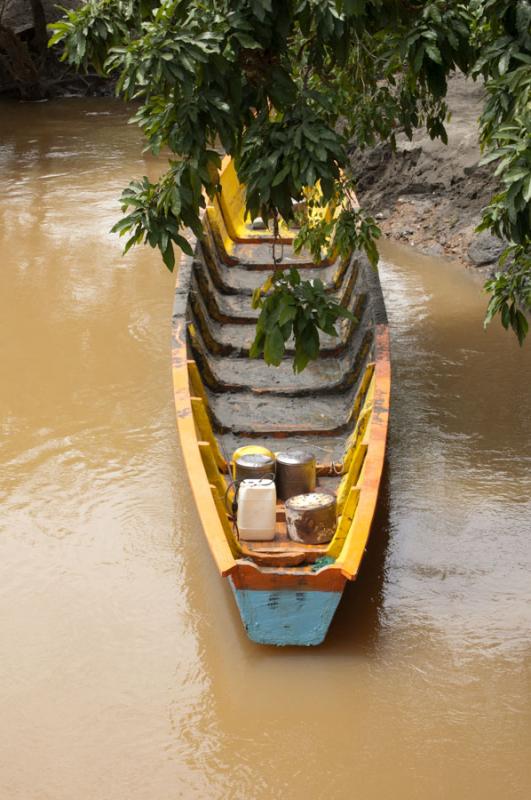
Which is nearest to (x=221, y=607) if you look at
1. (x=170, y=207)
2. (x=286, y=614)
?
(x=286, y=614)

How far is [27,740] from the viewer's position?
4523 millimetres

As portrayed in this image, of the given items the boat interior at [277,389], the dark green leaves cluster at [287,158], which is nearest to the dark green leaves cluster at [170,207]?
the dark green leaves cluster at [287,158]

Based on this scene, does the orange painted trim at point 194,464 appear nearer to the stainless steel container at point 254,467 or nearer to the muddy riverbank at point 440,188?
the stainless steel container at point 254,467

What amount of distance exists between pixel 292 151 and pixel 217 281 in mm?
3932

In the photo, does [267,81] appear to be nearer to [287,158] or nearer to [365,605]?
[287,158]

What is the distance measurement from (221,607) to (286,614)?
64cm

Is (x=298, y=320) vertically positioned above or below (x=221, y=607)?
above

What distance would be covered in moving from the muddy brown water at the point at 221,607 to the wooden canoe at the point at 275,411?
0.40 meters

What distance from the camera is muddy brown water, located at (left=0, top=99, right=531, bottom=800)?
441 cm

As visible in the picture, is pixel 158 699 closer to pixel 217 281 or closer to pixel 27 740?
pixel 27 740

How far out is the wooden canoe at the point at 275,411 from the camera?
484 cm

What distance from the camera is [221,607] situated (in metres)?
5.43

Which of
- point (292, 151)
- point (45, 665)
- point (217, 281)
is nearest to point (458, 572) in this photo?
point (45, 665)

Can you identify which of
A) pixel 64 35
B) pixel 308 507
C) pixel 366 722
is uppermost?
pixel 64 35
